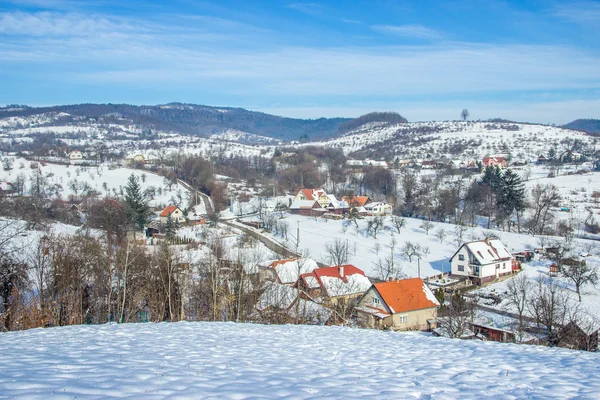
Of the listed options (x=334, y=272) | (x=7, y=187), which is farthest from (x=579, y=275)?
(x=7, y=187)

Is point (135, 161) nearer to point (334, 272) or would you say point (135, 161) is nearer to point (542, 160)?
point (334, 272)

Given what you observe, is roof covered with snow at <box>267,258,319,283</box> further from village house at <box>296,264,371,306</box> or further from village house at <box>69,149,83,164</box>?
village house at <box>69,149,83,164</box>

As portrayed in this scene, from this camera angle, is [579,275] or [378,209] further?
[378,209]

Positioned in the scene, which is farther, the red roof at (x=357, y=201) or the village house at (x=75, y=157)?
the village house at (x=75, y=157)

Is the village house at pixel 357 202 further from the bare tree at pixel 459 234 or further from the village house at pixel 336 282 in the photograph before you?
the village house at pixel 336 282

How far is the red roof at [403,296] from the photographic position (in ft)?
59.6

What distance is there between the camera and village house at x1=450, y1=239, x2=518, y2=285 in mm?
27203

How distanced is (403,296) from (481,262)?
1071 centimetres

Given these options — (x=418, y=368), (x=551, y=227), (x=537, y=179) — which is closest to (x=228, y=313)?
(x=418, y=368)

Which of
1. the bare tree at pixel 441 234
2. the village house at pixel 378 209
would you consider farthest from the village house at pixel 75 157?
the bare tree at pixel 441 234

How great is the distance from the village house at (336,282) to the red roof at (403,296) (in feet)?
5.89

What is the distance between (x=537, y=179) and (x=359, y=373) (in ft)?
229

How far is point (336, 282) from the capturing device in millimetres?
20359

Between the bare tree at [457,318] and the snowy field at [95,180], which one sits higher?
the snowy field at [95,180]
